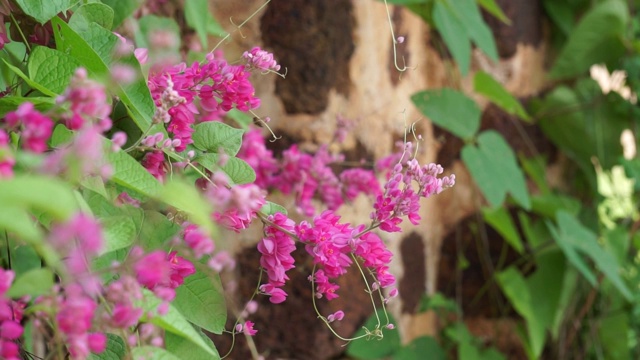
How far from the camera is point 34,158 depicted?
1.09 feet

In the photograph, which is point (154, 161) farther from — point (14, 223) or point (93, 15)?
point (14, 223)

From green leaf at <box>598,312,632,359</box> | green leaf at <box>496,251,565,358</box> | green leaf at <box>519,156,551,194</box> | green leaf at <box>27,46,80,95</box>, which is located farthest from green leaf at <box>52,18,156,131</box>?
green leaf at <box>598,312,632,359</box>

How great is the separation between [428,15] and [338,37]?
22 centimetres

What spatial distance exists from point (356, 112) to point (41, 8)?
76cm

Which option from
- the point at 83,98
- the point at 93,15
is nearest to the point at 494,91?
the point at 93,15

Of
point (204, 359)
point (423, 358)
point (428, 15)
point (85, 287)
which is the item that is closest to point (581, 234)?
point (423, 358)

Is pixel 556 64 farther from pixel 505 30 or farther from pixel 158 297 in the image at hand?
pixel 158 297

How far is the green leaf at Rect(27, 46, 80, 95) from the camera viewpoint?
55 cm

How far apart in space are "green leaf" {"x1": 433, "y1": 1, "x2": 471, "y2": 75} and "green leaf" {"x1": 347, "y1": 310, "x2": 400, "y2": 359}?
0.39 meters

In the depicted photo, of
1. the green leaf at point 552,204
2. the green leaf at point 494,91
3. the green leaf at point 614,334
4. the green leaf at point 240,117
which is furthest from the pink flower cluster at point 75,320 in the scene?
the green leaf at point 614,334

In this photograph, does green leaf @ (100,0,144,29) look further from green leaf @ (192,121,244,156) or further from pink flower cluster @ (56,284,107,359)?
pink flower cluster @ (56,284,107,359)

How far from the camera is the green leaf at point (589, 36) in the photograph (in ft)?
5.69

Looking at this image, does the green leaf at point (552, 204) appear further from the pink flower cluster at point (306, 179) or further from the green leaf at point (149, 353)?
the green leaf at point (149, 353)

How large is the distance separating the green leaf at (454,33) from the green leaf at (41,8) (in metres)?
0.82
